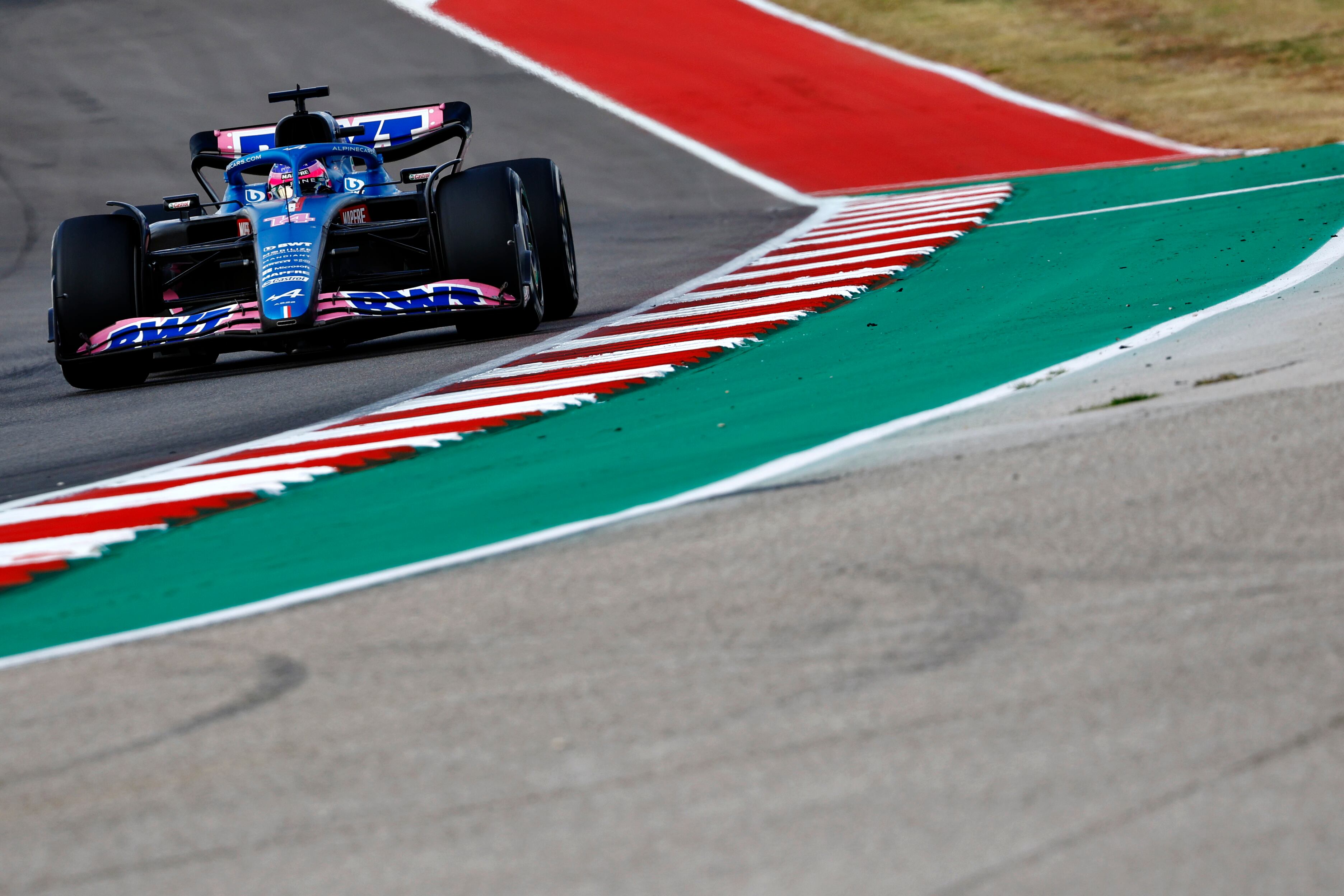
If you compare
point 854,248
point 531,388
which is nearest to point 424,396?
point 531,388

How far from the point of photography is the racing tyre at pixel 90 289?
10.0 m

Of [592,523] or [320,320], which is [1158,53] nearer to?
[320,320]

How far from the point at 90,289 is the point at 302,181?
1.32 metres

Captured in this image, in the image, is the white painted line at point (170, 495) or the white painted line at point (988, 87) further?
the white painted line at point (988, 87)

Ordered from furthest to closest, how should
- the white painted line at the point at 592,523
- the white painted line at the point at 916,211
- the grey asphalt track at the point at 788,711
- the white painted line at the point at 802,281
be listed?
the white painted line at the point at 916,211 → the white painted line at the point at 802,281 → the white painted line at the point at 592,523 → the grey asphalt track at the point at 788,711

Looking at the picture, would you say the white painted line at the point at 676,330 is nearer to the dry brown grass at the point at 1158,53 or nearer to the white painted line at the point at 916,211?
the white painted line at the point at 916,211

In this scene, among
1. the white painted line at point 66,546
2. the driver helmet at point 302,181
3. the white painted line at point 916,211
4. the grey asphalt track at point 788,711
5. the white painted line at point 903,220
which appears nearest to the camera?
the grey asphalt track at point 788,711

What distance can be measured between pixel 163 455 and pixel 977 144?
15.6 m

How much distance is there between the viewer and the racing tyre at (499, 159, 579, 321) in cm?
1102

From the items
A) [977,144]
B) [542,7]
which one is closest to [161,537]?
[977,144]

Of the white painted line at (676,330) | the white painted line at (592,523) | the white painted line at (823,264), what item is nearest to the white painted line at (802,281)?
the white painted line at (823,264)

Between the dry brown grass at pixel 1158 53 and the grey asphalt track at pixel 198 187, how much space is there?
5.96 m

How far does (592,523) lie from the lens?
5113mm

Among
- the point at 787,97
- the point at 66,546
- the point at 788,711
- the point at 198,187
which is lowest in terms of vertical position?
the point at 198,187
